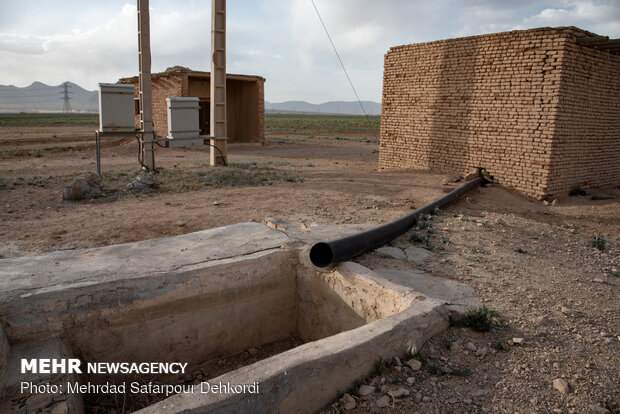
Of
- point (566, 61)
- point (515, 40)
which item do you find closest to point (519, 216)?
point (566, 61)

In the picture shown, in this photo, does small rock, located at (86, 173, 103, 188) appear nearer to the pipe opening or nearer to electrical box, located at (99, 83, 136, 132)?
electrical box, located at (99, 83, 136, 132)

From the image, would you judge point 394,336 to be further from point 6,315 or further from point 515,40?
point 515,40

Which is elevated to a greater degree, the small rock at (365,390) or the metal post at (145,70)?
the metal post at (145,70)

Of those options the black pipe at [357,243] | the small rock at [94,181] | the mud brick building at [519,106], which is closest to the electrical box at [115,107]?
the small rock at [94,181]

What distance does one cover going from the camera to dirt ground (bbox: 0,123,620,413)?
2.85m

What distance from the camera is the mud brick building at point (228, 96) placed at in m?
17.4

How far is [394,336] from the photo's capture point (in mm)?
3100

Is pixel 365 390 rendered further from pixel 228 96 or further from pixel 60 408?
pixel 228 96

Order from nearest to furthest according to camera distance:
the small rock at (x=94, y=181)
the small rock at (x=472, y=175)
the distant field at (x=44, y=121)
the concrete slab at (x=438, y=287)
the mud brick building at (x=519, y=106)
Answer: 1. the concrete slab at (x=438, y=287)
2. the mud brick building at (x=519, y=106)
3. the small rock at (x=94, y=181)
4. the small rock at (x=472, y=175)
5. the distant field at (x=44, y=121)

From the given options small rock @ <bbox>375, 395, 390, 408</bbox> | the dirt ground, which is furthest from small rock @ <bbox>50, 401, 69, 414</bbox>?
small rock @ <bbox>375, 395, 390, 408</bbox>

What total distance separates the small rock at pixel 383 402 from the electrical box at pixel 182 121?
9.07 meters

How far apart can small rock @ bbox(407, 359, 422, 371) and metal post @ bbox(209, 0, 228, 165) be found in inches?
411

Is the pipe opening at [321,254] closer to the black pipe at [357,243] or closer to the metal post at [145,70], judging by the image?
the black pipe at [357,243]

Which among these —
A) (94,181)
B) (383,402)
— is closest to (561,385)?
(383,402)
